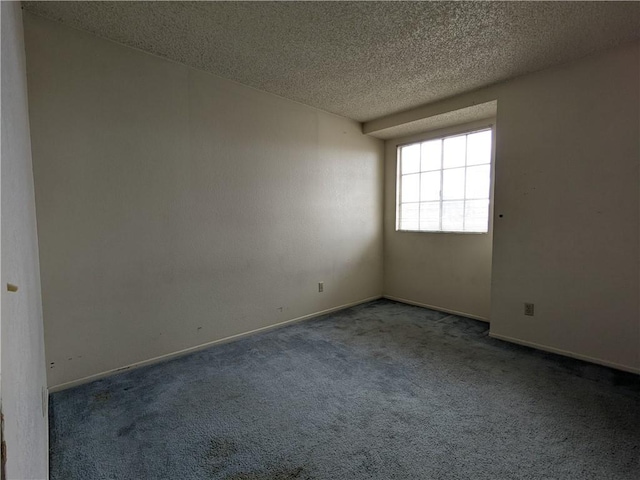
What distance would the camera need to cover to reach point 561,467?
4.81 ft

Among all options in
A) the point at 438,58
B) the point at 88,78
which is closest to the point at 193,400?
the point at 88,78

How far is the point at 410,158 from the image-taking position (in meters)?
4.36

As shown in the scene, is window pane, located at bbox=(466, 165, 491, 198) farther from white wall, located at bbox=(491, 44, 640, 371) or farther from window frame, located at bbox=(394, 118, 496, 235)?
white wall, located at bbox=(491, 44, 640, 371)

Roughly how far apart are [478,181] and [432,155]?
0.74 m

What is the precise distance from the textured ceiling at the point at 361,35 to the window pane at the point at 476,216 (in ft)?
4.35

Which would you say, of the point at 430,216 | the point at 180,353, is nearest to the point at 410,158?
the point at 430,216

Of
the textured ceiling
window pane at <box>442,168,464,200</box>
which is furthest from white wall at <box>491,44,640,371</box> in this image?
window pane at <box>442,168,464,200</box>

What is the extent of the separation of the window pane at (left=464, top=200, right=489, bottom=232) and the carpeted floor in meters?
1.44

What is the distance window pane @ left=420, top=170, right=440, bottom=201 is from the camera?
13.3 ft

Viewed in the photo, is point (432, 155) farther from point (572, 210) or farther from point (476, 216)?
point (572, 210)

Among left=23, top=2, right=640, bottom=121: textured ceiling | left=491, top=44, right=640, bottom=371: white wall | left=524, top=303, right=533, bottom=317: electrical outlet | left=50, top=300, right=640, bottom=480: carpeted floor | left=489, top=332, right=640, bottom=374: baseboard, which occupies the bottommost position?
left=50, top=300, right=640, bottom=480: carpeted floor

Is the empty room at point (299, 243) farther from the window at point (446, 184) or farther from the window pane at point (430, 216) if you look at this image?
the window pane at point (430, 216)

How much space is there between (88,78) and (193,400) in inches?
93.2

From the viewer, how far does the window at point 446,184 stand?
3631 millimetres
